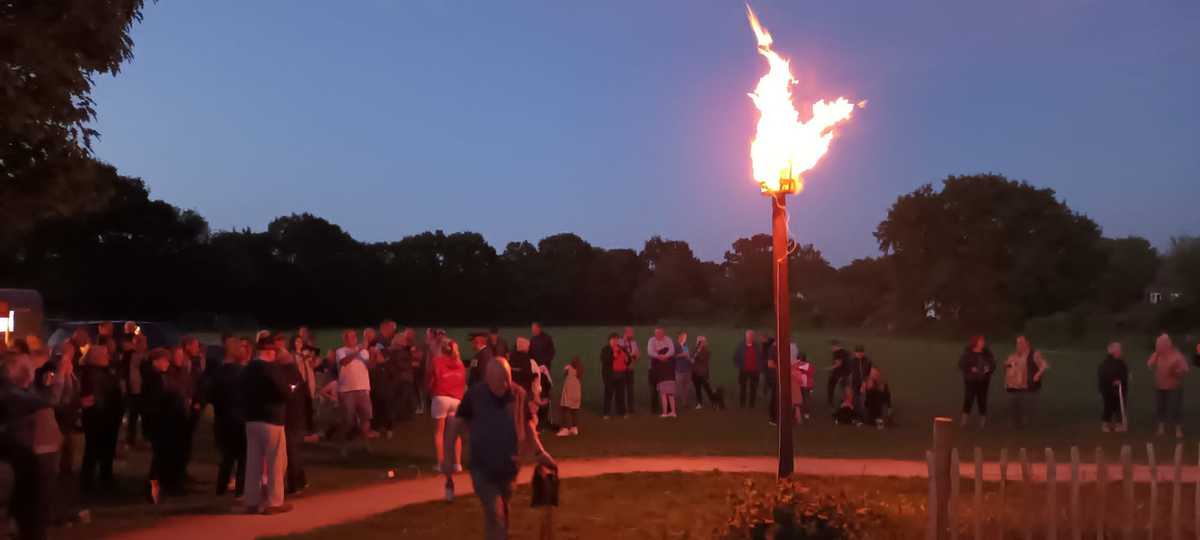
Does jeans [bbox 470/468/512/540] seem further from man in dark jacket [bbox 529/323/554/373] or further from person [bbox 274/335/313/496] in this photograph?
man in dark jacket [bbox 529/323/554/373]

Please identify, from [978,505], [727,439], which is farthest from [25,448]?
[727,439]

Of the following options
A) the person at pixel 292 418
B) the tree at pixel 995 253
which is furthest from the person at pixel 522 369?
the tree at pixel 995 253

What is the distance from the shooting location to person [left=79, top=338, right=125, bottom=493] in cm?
1200

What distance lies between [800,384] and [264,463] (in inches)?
530

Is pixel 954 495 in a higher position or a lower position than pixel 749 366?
lower

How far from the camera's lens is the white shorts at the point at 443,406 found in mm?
12711

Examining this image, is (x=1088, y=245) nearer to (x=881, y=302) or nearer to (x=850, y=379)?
(x=881, y=302)

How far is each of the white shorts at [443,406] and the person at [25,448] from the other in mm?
4815

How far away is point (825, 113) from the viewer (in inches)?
466

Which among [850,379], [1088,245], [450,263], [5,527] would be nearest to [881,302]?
[1088,245]

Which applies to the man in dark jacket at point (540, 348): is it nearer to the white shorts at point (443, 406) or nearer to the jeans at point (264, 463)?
the white shorts at point (443, 406)

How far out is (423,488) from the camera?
12.6m

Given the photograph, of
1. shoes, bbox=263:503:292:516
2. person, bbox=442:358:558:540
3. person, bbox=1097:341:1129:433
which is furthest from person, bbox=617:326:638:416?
person, bbox=442:358:558:540

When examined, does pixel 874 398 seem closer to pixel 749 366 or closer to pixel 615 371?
pixel 749 366
